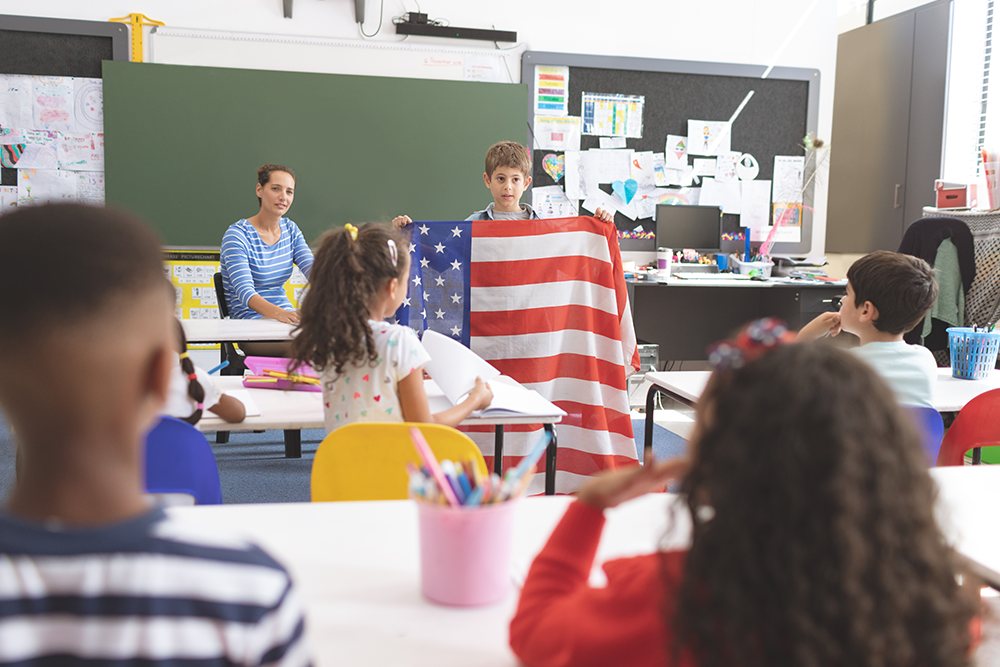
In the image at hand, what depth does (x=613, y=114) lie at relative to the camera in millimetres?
5594

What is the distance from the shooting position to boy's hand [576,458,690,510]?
737 mm

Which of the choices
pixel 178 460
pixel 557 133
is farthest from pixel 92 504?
pixel 557 133

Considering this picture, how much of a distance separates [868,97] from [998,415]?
14.3 ft

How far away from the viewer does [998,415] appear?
2.19 metres

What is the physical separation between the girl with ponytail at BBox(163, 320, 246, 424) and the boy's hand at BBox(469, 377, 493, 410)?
58 centimetres

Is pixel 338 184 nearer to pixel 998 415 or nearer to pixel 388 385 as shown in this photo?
pixel 388 385

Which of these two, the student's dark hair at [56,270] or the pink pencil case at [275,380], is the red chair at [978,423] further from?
the student's dark hair at [56,270]

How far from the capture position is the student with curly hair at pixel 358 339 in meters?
1.89

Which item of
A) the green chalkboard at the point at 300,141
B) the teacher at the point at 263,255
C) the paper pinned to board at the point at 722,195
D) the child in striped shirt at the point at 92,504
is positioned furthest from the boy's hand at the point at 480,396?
the paper pinned to board at the point at 722,195

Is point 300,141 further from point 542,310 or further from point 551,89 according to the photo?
point 542,310

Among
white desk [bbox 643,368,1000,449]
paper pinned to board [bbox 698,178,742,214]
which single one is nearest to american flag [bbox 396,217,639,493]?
white desk [bbox 643,368,1000,449]

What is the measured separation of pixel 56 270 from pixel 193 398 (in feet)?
5.01

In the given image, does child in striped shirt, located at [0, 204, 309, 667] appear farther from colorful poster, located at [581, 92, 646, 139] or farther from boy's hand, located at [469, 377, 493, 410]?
colorful poster, located at [581, 92, 646, 139]

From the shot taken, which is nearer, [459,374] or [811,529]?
[811,529]
